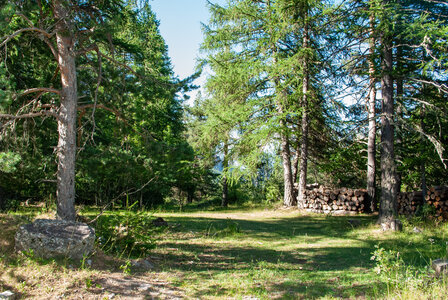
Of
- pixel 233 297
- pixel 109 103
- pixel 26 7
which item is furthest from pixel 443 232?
pixel 26 7

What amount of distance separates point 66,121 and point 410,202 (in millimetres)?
12035

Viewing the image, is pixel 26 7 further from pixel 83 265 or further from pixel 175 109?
pixel 175 109

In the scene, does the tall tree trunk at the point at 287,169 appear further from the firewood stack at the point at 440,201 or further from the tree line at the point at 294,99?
the firewood stack at the point at 440,201

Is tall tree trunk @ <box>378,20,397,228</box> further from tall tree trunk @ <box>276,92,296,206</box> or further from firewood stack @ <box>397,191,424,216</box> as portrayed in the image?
tall tree trunk @ <box>276,92,296,206</box>

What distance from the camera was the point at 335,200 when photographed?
15094mm

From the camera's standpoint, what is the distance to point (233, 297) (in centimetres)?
409

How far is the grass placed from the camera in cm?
411

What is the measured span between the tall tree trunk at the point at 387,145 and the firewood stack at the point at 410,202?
230 cm

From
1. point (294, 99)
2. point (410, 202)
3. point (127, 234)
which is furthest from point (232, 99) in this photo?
point (127, 234)

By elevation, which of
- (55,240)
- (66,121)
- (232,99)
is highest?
(232,99)

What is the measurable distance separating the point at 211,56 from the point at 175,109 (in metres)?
6.15

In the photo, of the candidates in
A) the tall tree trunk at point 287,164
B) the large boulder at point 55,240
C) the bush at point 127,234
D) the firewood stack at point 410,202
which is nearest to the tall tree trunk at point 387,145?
the firewood stack at point 410,202

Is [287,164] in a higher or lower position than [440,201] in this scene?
higher

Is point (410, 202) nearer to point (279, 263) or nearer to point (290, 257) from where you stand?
point (290, 257)
